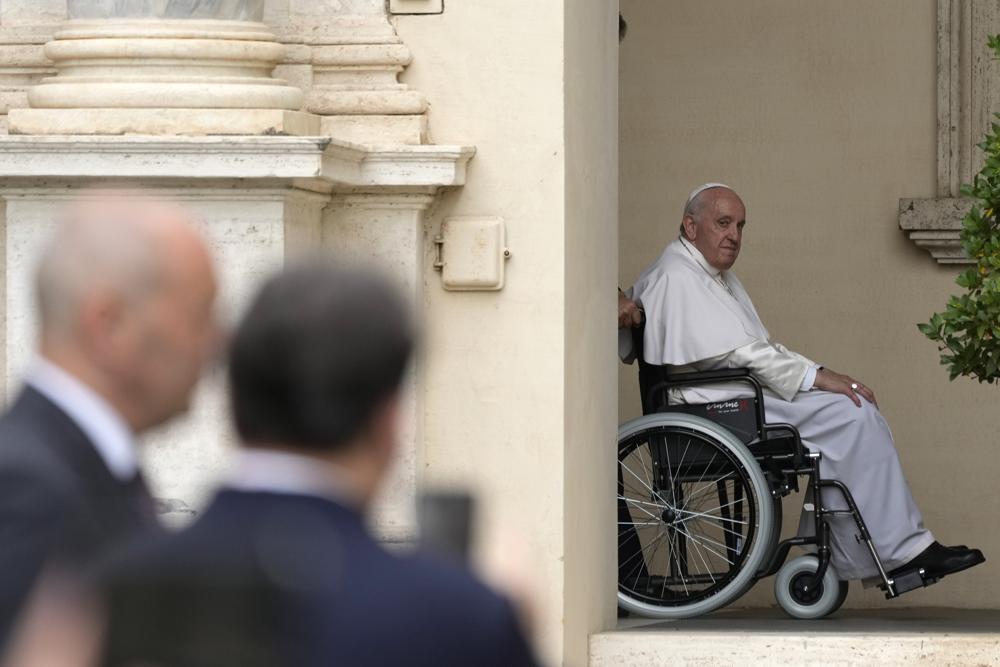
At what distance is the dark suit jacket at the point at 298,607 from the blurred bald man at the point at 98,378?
0.30 meters

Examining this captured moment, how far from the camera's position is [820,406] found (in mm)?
7348

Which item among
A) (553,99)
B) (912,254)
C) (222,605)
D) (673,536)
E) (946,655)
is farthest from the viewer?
(912,254)

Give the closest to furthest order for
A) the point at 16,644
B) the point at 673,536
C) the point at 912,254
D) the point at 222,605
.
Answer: the point at 222,605, the point at 16,644, the point at 673,536, the point at 912,254

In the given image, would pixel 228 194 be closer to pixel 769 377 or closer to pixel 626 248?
pixel 769 377

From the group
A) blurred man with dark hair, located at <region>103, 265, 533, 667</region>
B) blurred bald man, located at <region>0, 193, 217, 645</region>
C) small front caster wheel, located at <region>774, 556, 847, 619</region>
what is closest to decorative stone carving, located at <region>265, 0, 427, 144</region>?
small front caster wheel, located at <region>774, 556, 847, 619</region>

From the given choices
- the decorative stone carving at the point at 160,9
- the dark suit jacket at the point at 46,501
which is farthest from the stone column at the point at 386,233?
the dark suit jacket at the point at 46,501

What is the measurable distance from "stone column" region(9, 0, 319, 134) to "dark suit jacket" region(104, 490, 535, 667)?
3.59 meters

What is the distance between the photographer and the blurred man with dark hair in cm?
189

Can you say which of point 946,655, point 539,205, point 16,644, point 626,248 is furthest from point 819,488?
point 16,644

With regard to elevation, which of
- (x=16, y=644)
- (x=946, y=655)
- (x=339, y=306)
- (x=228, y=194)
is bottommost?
(x=946, y=655)

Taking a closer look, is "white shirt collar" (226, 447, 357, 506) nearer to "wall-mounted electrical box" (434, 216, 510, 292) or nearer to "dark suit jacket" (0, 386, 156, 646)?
"dark suit jacket" (0, 386, 156, 646)

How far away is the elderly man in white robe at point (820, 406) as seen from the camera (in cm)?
723

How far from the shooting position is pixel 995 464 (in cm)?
916

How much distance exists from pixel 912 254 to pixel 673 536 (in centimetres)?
252
